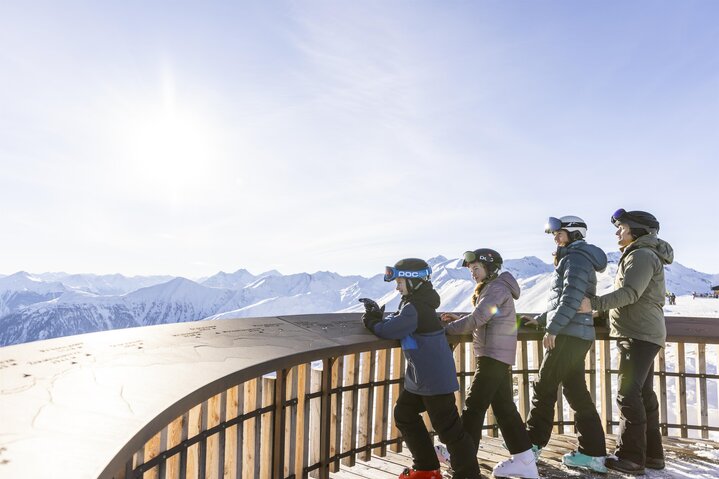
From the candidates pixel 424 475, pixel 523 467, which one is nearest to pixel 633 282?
pixel 523 467

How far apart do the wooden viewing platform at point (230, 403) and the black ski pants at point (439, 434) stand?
677 mm

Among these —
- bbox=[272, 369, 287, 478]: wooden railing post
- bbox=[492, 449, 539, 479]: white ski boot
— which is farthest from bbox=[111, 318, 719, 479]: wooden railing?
bbox=[492, 449, 539, 479]: white ski boot

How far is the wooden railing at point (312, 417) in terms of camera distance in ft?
11.6

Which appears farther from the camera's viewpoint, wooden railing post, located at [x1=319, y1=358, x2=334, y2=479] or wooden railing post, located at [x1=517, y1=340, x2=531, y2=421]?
wooden railing post, located at [x1=517, y1=340, x2=531, y2=421]

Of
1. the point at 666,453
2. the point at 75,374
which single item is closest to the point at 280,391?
the point at 75,374

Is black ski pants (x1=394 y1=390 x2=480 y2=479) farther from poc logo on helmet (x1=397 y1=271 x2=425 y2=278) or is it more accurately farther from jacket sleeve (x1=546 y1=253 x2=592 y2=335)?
jacket sleeve (x1=546 y1=253 x2=592 y2=335)

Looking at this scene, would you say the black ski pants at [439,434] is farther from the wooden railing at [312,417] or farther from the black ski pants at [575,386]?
the black ski pants at [575,386]

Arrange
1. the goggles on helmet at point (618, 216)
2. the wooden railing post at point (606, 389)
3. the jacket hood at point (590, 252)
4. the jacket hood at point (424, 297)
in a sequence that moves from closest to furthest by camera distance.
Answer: the jacket hood at point (424, 297), the jacket hood at point (590, 252), the goggles on helmet at point (618, 216), the wooden railing post at point (606, 389)

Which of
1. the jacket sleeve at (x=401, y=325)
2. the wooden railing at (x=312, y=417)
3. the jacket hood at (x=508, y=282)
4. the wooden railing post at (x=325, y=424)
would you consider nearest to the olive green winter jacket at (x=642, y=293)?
the wooden railing at (x=312, y=417)

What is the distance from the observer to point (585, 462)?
186 inches

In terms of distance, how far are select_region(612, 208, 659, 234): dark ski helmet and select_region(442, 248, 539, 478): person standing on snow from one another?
4.34 ft

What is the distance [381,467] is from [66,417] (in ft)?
12.1

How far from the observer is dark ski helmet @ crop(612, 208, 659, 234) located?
479cm

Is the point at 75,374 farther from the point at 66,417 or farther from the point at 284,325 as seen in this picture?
the point at 284,325
